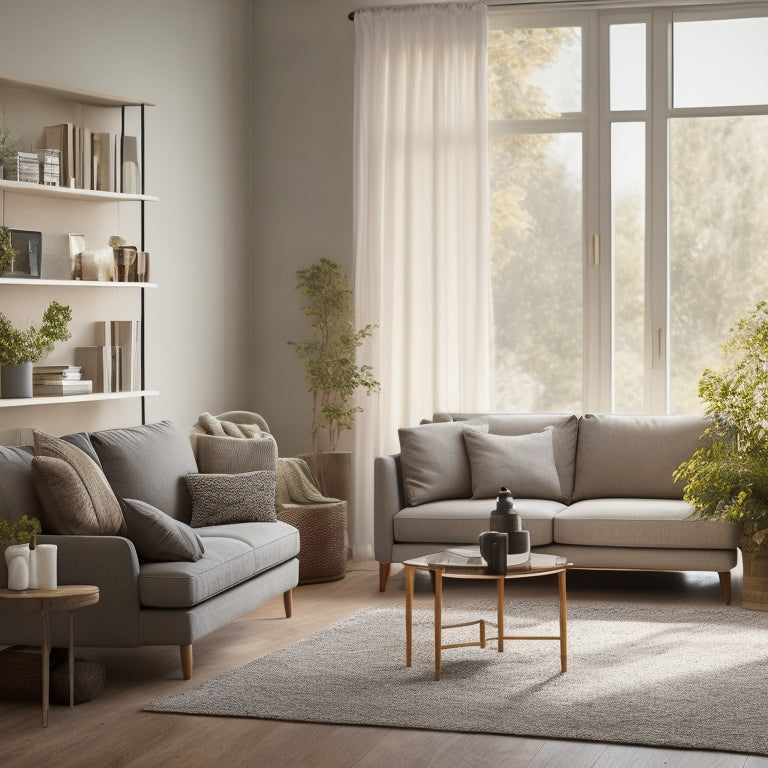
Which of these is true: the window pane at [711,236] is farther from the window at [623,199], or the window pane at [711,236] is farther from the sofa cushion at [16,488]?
the sofa cushion at [16,488]

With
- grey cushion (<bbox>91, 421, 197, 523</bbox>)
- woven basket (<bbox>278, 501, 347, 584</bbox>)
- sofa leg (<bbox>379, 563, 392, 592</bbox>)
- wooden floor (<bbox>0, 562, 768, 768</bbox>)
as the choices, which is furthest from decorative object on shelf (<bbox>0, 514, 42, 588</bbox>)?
sofa leg (<bbox>379, 563, 392, 592</bbox>)

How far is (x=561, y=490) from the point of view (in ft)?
19.9

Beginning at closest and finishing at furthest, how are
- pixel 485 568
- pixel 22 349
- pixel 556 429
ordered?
1. pixel 485 568
2. pixel 22 349
3. pixel 556 429

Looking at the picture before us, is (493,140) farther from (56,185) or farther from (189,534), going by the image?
(189,534)

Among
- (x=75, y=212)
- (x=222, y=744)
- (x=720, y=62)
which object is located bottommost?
(x=222, y=744)

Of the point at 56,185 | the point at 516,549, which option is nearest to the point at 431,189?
the point at 56,185

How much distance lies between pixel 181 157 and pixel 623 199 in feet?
8.26

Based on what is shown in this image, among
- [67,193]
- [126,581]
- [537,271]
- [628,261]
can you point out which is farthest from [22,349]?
[628,261]

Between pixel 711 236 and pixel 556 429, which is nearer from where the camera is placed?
pixel 556 429

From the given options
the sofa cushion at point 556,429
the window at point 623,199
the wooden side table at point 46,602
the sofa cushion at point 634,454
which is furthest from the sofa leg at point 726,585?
the wooden side table at point 46,602

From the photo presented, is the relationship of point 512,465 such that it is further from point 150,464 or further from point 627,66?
point 627,66

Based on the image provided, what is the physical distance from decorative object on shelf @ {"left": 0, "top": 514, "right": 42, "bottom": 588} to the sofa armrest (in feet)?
6.83

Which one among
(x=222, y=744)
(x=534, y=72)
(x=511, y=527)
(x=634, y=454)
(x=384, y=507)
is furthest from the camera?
(x=534, y=72)

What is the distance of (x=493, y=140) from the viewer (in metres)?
6.92
